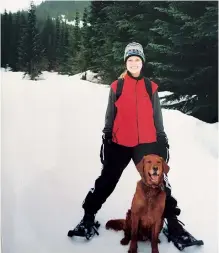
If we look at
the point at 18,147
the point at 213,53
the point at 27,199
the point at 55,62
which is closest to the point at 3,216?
the point at 27,199

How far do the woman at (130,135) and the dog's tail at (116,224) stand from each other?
10cm

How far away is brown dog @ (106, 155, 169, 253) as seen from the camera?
2.52m

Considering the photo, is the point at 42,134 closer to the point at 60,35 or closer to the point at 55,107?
the point at 55,107

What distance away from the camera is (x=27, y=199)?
8.78ft

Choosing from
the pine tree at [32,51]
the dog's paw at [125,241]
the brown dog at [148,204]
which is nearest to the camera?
the brown dog at [148,204]

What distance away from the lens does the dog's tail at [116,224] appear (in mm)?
2674

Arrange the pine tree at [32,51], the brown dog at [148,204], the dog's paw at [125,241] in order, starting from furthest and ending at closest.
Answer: the pine tree at [32,51] → the dog's paw at [125,241] → the brown dog at [148,204]

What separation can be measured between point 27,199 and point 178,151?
0.94 metres

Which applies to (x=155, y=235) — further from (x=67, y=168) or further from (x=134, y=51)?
(x=134, y=51)


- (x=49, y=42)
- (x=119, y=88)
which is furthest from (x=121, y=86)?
(x=49, y=42)

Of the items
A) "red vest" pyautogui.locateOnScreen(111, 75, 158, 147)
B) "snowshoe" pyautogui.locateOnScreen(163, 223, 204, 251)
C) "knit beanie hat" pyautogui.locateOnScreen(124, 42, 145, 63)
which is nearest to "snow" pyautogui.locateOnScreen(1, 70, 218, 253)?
"snowshoe" pyautogui.locateOnScreen(163, 223, 204, 251)

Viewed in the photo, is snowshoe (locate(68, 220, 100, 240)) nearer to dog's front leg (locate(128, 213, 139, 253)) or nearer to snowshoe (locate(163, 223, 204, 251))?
dog's front leg (locate(128, 213, 139, 253))

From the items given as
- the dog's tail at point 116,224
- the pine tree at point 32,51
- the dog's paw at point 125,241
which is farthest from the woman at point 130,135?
the pine tree at point 32,51

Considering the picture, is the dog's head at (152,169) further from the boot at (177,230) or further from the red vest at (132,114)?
the boot at (177,230)
